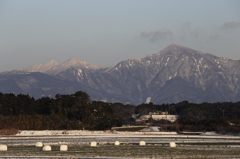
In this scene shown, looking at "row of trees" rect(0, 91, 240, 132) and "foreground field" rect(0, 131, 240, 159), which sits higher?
"row of trees" rect(0, 91, 240, 132)

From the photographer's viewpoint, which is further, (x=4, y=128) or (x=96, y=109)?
(x=96, y=109)

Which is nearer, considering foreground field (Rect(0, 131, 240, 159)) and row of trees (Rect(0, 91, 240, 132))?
foreground field (Rect(0, 131, 240, 159))

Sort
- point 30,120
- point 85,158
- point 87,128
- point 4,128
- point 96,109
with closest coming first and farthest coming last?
point 85,158 < point 4,128 < point 30,120 < point 87,128 < point 96,109

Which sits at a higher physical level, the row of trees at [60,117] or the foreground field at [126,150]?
the row of trees at [60,117]

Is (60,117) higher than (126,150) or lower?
higher

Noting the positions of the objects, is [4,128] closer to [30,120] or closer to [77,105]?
[30,120]

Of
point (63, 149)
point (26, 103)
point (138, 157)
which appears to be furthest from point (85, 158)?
point (26, 103)

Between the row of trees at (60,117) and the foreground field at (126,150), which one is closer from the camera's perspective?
the foreground field at (126,150)

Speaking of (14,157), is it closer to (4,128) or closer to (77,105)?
(4,128)

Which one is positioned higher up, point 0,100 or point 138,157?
point 0,100

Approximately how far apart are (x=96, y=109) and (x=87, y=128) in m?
27.1

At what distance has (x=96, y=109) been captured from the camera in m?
158

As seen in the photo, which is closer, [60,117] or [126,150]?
[126,150]

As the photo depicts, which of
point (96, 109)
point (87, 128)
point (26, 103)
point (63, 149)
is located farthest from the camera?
point (96, 109)
